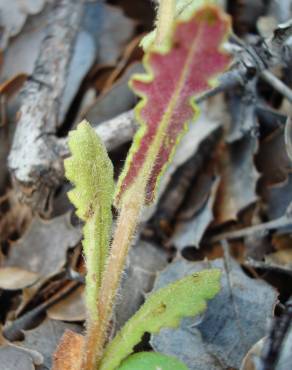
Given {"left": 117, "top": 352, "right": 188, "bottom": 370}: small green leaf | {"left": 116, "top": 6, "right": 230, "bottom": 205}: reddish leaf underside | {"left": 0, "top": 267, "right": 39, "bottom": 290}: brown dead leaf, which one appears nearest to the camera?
{"left": 116, "top": 6, "right": 230, "bottom": 205}: reddish leaf underside

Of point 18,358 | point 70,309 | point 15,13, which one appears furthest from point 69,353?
point 15,13

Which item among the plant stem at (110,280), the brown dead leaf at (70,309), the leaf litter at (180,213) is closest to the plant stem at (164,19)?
the plant stem at (110,280)

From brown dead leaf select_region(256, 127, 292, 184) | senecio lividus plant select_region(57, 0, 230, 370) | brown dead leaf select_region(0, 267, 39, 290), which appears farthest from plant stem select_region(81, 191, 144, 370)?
brown dead leaf select_region(256, 127, 292, 184)

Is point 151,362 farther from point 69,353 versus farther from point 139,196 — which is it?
point 139,196

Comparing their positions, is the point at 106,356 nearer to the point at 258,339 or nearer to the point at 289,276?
the point at 258,339

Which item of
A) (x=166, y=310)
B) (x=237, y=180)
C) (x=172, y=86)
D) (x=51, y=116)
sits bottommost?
(x=237, y=180)

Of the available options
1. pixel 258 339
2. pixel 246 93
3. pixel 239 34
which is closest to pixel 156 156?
pixel 258 339

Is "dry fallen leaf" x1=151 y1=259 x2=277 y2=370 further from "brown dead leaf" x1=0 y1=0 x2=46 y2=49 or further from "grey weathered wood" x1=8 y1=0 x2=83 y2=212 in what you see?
"brown dead leaf" x1=0 y1=0 x2=46 y2=49
